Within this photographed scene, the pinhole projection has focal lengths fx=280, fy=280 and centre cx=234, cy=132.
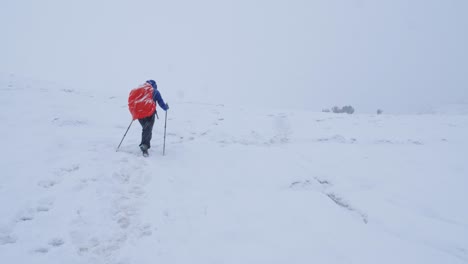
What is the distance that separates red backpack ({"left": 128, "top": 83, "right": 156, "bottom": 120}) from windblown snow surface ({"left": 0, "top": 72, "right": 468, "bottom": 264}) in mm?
1323

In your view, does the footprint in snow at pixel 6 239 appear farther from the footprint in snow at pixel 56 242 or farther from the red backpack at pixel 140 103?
the red backpack at pixel 140 103

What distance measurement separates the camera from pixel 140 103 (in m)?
9.37

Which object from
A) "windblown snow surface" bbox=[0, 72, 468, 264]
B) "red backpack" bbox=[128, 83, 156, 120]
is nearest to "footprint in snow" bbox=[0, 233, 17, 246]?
"windblown snow surface" bbox=[0, 72, 468, 264]

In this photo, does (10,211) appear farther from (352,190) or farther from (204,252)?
(352,190)

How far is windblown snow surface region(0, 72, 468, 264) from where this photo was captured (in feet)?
16.4

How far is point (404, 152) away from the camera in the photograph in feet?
36.0

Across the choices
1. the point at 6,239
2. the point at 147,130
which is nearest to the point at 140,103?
the point at 147,130

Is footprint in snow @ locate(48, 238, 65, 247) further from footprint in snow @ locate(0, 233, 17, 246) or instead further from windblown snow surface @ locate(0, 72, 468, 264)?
footprint in snow @ locate(0, 233, 17, 246)

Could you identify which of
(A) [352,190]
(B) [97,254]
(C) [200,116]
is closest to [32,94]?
(C) [200,116]

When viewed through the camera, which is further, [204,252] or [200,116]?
[200,116]

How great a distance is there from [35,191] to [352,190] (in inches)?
305

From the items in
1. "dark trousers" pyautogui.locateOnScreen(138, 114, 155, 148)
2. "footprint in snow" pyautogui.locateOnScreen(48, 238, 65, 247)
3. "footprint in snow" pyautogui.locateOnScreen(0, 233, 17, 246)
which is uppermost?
"dark trousers" pyautogui.locateOnScreen(138, 114, 155, 148)

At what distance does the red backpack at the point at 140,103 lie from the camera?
936 cm

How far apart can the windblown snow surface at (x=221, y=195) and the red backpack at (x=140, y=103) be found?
1.32 m
